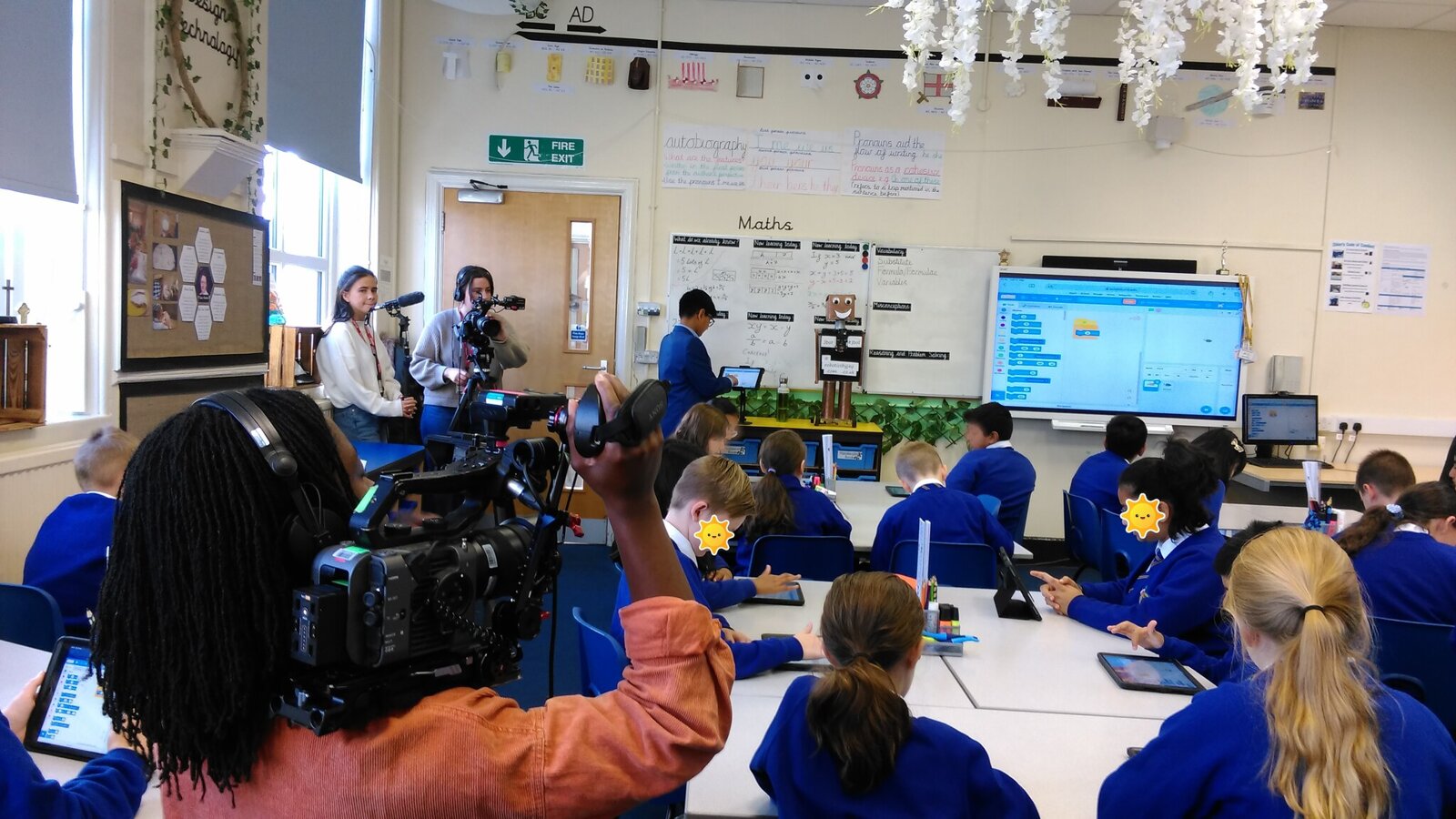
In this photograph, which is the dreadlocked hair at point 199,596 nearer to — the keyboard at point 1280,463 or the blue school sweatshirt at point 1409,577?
the blue school sweatshirt at point 1409,577

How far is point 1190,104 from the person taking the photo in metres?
5.78

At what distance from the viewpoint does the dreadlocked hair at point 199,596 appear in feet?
2.43

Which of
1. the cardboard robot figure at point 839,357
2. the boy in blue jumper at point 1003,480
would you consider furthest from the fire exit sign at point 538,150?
the boy in blue jumper at point 1003,480

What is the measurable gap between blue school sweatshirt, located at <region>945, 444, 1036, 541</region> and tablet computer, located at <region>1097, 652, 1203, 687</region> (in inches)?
75.8

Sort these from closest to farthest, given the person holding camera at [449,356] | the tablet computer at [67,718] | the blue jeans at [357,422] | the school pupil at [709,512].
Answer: the tablet computer at [67,718] < the school pupil at [709,512] < the person holding camera at [449,356] < the blue jeans at [357,422]

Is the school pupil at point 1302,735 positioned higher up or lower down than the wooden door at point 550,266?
lower down

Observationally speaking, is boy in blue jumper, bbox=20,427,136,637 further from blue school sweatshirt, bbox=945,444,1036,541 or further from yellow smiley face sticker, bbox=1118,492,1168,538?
blue school sweatshirt, bbox=945,444,1036,541

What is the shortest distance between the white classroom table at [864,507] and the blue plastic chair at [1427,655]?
120 centimetres

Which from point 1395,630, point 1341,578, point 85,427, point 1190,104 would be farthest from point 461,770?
point 1190,104

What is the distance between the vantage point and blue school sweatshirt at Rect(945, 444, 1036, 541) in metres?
4.23

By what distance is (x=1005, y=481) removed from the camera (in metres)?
4.25

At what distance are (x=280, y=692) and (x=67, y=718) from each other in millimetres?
948

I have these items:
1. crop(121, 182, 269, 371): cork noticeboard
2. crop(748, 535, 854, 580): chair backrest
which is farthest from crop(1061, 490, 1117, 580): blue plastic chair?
crop(121, 182, 269, 371): cork noticeboard

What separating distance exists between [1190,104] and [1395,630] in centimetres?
431
